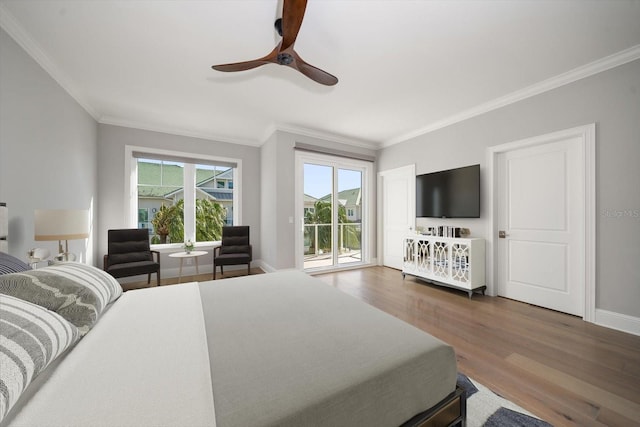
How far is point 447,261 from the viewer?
11.4 feet

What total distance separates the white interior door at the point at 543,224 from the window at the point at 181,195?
4.42 meters

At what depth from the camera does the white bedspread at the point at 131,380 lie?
627mm

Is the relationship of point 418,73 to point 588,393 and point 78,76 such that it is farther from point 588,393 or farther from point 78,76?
point 78,76

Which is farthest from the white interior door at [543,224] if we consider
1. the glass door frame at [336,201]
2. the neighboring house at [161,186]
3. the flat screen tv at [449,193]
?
the neighboring house at [161,186]

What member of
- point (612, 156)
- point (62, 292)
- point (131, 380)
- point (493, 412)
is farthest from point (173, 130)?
point (612, 156)

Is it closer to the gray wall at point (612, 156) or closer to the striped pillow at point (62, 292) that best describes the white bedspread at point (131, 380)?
the striped pillow at point (62, 292)

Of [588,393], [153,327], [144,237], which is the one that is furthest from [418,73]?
[144,237]

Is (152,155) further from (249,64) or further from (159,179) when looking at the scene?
(249,64)

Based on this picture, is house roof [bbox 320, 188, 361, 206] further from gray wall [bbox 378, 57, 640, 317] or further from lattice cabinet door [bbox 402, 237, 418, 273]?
gray wall [bbox 378, 57, 640, 317]

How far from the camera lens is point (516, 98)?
2967 millimetres

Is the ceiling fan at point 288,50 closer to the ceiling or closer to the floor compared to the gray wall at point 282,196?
closer to the ceiling

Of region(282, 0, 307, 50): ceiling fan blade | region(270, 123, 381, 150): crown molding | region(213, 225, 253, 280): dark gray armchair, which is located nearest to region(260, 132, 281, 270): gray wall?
region(270, 123, 381, 150): crown molding

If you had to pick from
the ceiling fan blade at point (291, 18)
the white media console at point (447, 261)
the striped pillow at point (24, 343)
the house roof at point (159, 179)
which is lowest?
the white media console at point (447, 261)

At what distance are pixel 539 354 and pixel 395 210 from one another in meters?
3.12
